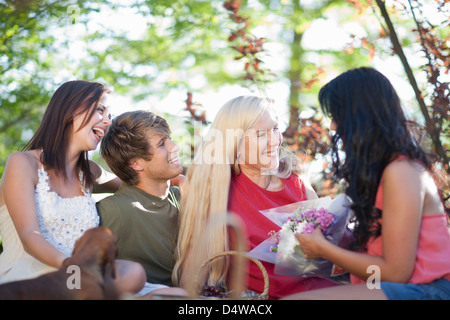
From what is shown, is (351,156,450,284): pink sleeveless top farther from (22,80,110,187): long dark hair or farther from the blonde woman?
(22,80,110,187): long dark hair

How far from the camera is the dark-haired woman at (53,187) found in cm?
315

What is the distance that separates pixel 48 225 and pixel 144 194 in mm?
760

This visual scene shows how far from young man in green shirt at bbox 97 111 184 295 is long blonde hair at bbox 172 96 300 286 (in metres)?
0.13

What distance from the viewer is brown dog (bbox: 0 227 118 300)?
2076 millimetres

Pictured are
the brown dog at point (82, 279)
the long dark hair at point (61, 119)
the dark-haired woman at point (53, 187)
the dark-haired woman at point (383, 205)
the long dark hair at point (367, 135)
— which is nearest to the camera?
the brown dog at point (82, 279)

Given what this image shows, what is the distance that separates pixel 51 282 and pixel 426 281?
176 cm

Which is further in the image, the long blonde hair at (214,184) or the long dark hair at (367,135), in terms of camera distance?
the long blonde hair at (214,184)

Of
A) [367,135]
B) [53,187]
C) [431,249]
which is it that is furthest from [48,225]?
[431,249]

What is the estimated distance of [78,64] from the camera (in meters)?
8.72

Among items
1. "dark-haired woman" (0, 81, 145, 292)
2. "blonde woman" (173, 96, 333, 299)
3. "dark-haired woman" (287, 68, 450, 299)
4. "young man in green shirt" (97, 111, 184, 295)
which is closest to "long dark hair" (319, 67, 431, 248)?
"dark-haired woman" (287, 68, 450, 299)

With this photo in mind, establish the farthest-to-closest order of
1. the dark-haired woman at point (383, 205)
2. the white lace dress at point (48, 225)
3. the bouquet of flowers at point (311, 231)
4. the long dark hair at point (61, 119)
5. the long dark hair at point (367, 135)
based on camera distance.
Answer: the long dark hair at point (61, 119)
the white lace dress at point (48, 225)
the bouquet of flowers at point (311, 231)
the long dark hair at point (367, 135)
the dark-haired woman at point (383, 205)

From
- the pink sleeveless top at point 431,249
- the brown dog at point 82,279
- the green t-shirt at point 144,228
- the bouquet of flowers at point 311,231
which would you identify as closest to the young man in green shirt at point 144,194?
the green t-shirt at point 144,228

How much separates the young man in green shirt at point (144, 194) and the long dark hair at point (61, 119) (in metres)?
0.33

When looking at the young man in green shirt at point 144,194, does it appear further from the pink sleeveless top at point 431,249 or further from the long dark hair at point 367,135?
the pink sleeveless top at point 431,249
